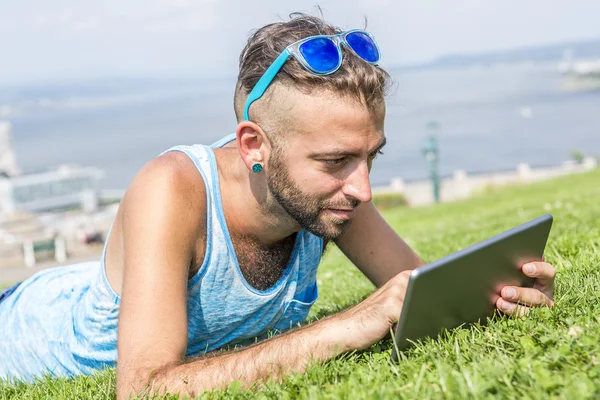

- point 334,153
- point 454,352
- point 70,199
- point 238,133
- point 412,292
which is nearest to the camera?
point 412,292

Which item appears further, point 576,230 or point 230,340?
point 576,230

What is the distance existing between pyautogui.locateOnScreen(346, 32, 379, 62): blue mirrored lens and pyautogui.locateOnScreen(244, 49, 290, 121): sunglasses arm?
35 centimetres

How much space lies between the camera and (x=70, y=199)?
5816cm

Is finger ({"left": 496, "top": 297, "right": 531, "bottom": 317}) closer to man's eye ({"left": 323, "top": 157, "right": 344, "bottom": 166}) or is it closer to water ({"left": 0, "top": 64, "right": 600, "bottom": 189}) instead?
man's eye ({"left": 323, "top": 157, "right": 344, "bottom": 166})

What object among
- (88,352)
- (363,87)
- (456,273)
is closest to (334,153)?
(363,87)

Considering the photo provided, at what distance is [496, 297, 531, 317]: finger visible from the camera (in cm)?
293

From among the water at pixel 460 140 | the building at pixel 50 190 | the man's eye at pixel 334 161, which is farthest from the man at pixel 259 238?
the water at pixel 460 140

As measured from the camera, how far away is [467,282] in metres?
2.65

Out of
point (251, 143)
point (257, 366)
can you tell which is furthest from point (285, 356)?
point (251, 143)

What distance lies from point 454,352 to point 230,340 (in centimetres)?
143

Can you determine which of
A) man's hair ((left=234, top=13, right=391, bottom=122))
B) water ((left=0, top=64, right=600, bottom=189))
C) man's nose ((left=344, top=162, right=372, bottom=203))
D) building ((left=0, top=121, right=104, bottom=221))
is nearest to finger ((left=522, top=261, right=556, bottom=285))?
man's nose ((left=344, top=162, right=372, bottom=203))

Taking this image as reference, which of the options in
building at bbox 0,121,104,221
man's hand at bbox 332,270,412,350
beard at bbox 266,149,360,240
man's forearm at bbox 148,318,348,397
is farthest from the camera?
building at bbox 0,121,104,221

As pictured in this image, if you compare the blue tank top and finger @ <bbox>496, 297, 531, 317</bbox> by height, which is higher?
finger @ <bbox>496, 297, 531, 317</bbox>

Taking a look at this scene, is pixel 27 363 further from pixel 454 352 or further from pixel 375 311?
pixel 454 352
